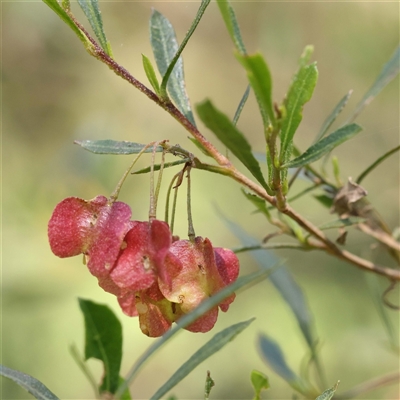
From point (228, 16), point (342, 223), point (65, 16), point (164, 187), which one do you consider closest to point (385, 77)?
point (342, 223)

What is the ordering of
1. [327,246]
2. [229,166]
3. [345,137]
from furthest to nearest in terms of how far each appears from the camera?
[327,246] < [229,166] < [345,137]

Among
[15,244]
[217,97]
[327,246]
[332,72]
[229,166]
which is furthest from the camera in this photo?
[217,97]

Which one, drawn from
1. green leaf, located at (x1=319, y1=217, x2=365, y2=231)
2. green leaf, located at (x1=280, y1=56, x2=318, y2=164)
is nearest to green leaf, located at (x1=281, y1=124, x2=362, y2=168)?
green leaf, located at (x1=280, y1=56, x2=318, y2=164)

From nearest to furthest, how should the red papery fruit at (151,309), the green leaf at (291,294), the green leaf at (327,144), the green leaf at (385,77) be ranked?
the green leaf at (327,144), the red papery fruit at (151,309), the green leaf at (385,77), the green leaf at (291,294)

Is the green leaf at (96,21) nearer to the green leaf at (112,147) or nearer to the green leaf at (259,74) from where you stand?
the green leaf at (112,147)

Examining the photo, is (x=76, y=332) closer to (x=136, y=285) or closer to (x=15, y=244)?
(x=15, y=244)

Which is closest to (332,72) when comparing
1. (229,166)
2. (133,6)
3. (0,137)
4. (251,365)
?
(133,6)

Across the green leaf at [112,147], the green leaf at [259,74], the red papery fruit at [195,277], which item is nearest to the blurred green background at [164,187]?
the red papery fruit at [195,277]
